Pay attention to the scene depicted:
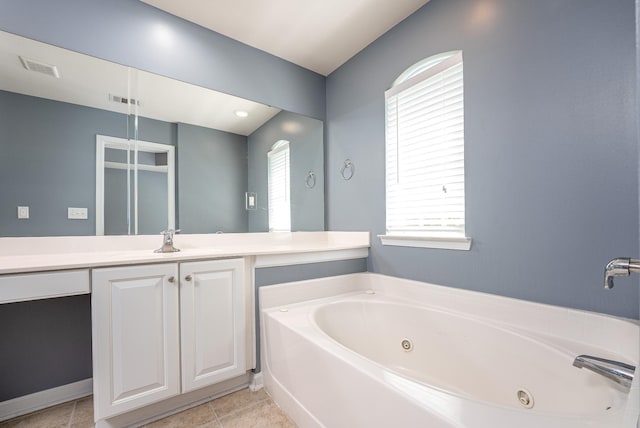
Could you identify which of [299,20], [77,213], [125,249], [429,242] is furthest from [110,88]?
[429,242]

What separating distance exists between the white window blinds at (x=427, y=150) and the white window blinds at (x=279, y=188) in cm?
90

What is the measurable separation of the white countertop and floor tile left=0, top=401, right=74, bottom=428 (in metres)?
0.84

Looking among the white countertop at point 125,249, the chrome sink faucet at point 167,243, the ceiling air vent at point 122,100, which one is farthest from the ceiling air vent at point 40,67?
the chrome sink faucet at point 167,243

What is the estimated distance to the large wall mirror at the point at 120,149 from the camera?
1.50 metres

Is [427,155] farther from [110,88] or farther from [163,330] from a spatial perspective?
[110,88]

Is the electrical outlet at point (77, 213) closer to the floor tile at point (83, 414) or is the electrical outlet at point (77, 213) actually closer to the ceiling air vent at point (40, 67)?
the ceiling air vent at point (40, 67)

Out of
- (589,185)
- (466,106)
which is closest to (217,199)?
(466,106)

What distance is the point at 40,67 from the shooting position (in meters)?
1.55

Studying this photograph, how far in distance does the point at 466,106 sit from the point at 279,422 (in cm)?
202

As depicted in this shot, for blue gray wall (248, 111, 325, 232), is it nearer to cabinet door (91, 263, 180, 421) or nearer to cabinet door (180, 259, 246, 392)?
cabinet door (180, 259, 246, 392)

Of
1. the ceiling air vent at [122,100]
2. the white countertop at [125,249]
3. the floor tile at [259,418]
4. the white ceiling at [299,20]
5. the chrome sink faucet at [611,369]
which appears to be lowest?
the floor tile at [259,418]

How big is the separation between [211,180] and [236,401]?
147 cm

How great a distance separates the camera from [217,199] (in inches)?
84.7

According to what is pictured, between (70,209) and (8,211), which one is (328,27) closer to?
(70,209)
